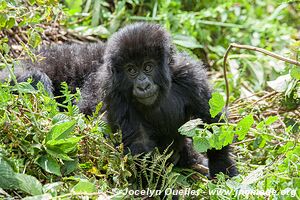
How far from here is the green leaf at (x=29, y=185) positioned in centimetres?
363

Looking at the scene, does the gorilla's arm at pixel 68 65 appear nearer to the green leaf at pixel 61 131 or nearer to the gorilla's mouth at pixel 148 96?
the gorilla's mouth at pixel 148 96

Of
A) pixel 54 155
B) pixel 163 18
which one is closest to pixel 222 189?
pixel 54 155

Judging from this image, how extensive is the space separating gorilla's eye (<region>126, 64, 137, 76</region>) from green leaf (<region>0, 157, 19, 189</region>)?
56.7 inches

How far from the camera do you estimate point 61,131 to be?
13.1ft

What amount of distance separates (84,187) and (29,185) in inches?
11.7

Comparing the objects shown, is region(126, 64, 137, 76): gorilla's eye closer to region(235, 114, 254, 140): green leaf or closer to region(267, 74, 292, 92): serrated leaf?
region(235, 114, 254, 140): green leaf

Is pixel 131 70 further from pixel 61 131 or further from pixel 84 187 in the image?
pixel 84 187

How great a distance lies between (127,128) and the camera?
191 inches

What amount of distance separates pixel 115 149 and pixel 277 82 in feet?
5.73

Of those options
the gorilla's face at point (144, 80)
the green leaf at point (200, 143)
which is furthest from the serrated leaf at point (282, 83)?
the green leaf at point (200, 143)

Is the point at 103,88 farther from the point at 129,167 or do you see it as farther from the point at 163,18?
the point at 163,18

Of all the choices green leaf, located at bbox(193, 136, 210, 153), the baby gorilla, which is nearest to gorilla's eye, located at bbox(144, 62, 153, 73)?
the baby gorilla

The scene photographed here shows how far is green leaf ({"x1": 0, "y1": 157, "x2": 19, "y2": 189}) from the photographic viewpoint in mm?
3654

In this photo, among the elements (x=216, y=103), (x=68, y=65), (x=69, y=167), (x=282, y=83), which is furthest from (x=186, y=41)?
(x=69, y=167)
